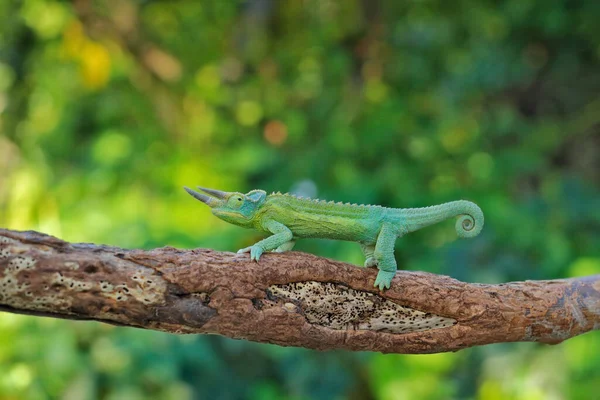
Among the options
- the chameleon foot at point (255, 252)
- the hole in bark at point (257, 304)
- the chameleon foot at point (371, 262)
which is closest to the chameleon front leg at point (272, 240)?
the chameleon foot at point (255, 252)

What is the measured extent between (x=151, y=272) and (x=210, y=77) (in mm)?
4406

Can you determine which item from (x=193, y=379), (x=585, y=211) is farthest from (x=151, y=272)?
(x=585, y=211)

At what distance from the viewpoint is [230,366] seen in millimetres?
4289

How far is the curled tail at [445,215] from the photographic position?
2.08 m

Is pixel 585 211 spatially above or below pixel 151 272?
above

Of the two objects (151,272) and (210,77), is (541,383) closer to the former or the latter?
(151,272)

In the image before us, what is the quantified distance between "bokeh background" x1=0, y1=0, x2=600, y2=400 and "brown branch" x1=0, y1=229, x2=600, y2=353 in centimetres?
195

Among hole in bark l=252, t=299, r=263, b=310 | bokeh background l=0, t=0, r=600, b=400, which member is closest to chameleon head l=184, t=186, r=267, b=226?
hole in bark l=252, t=299, r=263, b=310

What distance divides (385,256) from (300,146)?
3.53 metres

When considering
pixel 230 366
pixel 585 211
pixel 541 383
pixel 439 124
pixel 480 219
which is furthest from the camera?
pixel 439 124

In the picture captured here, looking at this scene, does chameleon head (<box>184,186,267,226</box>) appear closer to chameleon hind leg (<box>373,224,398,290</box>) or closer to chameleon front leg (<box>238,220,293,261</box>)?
chameleon front leg (<box>238,220,293,261</box>)

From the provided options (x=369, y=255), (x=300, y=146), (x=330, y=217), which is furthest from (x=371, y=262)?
(x=300, y=146)

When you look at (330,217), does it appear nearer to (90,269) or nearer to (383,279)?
(383,279)

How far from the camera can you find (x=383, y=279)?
6.35 feet
